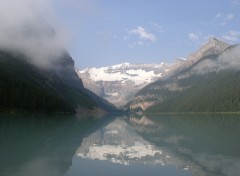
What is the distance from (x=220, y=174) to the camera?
2542cm

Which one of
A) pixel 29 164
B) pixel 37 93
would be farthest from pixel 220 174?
pixel 37 93

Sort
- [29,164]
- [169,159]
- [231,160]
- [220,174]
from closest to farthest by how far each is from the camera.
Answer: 1. [220,174]
2. [29,164]
3. [231,160]
4. [169,159]

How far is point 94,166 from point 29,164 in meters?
4.90

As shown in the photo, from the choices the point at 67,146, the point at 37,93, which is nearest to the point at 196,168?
the point at 67,146

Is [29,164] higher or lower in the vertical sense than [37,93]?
lower

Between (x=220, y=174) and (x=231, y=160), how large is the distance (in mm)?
6119

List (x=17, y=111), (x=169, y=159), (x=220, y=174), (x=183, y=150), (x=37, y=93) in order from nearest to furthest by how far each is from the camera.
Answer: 1. (x=220, y=174)
2. (x=169, y=159)
3. (x=183, y=150)
4. (x=17, y=111)
5. (x=37, y=93)

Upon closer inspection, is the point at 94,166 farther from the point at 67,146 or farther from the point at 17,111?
the point at 17,111

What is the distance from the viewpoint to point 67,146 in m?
41.0

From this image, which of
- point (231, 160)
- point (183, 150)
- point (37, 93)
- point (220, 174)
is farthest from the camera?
point (37, 93)

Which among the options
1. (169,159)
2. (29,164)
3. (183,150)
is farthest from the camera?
(183,150)

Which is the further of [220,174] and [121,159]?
[121,159]

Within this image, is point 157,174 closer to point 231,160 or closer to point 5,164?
point 231,160

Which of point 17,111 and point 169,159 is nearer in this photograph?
point 169,159
